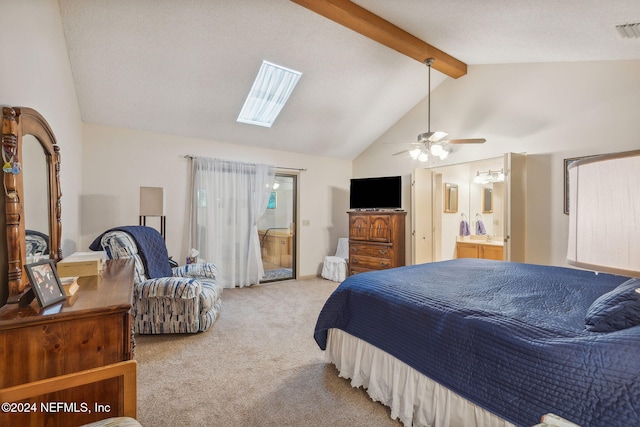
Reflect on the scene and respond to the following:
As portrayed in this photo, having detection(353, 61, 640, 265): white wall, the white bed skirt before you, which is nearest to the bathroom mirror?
detection(353, 61, 640, 265): white wall

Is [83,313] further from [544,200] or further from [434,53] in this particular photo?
[544,200]

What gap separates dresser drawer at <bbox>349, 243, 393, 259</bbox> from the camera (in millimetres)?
4672

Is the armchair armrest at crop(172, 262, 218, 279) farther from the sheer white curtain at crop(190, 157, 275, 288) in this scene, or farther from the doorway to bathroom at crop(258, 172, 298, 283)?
the doorway to bathroom at crop(258, 172, 298, 283)

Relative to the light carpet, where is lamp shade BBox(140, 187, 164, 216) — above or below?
above

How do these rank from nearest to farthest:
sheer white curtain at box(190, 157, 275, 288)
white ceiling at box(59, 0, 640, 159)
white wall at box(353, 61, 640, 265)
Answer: white ceiling at box(59, 0, 640, 159)
white wall at box(353, 61, 640, 265)
sheer white curtain at box(190, 157, 275, 288)

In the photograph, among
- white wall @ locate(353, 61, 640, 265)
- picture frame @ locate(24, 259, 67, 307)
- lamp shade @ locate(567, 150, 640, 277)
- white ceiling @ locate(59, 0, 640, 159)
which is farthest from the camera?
white wall @ locate(353, 61, 640, 265)

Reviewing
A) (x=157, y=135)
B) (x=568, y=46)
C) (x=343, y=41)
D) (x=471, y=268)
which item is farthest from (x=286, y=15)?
(x=471, y=268)

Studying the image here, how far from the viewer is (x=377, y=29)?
296 cm

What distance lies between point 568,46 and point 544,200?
5.21ft

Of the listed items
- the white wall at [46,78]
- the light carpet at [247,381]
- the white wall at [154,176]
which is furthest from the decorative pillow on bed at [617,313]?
the white wall at [154,176]

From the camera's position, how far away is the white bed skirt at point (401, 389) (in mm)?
1419

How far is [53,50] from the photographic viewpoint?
2.34 meters

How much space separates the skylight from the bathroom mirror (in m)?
3.81

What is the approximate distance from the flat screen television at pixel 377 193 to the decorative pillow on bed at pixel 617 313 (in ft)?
11.6
